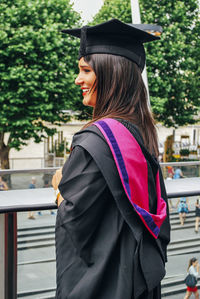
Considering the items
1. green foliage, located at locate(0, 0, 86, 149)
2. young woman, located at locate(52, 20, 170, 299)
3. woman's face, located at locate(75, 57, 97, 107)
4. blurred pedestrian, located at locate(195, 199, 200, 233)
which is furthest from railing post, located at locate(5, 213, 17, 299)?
green foliage, located at locate(0, 0, 86, 149)

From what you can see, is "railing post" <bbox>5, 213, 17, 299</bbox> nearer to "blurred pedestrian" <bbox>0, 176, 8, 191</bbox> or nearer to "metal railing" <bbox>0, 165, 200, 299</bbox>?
"metal railing" <bbox>0, 165, 200, 299</bbox>

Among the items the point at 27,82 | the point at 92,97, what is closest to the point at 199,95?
the point at 27,82

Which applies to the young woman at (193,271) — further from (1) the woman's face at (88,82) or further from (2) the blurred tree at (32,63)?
(2) the blurred tree at (32,63)

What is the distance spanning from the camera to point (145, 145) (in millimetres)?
1510

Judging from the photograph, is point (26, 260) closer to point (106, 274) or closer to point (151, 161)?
point (106, 274)

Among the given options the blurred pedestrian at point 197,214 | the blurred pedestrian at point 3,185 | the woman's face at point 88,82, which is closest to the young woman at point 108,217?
the woman's face at point 88,82

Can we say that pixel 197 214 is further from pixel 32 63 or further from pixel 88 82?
pixel 32 63

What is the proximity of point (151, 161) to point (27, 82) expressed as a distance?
52.9ft

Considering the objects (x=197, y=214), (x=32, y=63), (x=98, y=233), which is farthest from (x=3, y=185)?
(x=32, y=63)

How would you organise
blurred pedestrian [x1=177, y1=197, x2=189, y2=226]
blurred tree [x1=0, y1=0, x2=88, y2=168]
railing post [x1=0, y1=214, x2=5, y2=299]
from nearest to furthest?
railing post [x1=0, y1=214, x2=5, y2=299] → blurred pedestrian [x1=177, y1=197, x2=189, y2=226] → blurred tree [x1=0, y1=0, x2=88, y2=168]

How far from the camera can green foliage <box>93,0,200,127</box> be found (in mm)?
21250

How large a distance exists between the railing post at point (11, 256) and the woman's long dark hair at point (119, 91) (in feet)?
2.80

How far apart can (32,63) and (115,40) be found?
662 inches

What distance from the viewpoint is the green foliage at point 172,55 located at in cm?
2125
